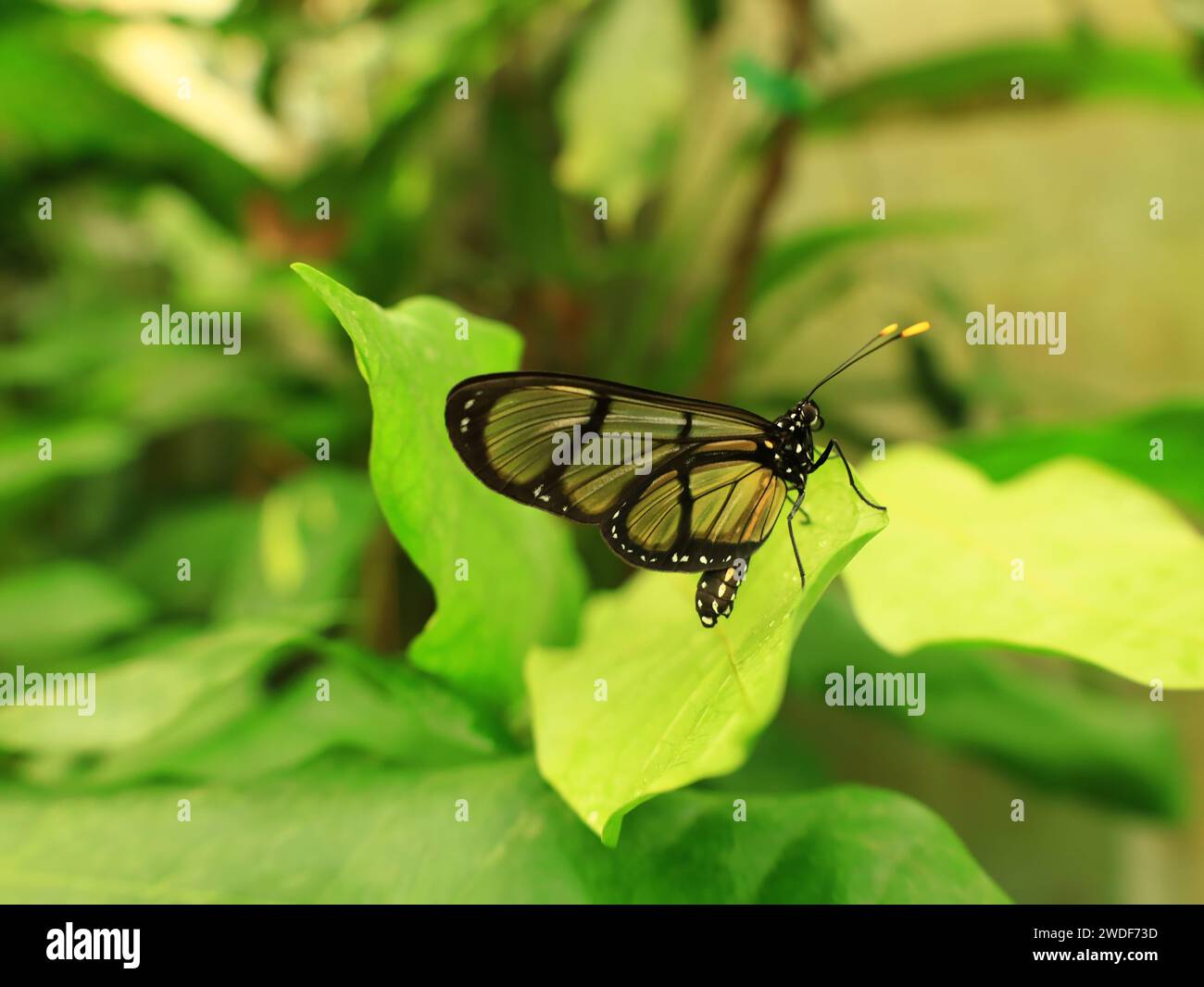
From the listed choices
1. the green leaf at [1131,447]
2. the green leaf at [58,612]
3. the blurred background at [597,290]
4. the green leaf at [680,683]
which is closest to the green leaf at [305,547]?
the blurred background at [597,290]

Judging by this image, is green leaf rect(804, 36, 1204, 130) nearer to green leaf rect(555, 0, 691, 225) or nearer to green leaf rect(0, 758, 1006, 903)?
green leaf rect(555, 0, 691, 225)

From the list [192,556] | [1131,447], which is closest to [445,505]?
[1131,447]

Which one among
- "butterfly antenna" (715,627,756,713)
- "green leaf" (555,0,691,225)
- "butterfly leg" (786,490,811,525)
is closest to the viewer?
"butterfly antenna" (715,627,756,713)

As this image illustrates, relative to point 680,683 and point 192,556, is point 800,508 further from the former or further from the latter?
point 192,556

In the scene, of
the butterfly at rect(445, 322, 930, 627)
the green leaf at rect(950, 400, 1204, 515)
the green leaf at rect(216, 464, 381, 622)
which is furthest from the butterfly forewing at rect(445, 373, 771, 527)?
the green leaf at rect(216, 464, 381, 622)

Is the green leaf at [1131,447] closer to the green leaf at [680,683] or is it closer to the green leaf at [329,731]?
the green leaf at [680,683]
